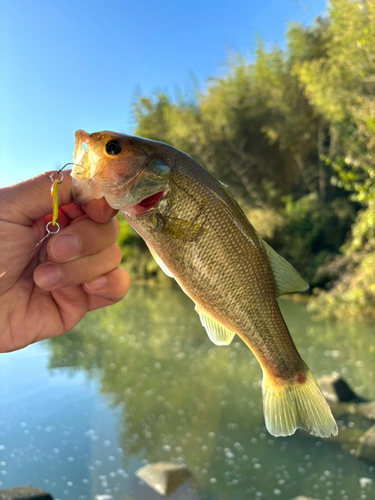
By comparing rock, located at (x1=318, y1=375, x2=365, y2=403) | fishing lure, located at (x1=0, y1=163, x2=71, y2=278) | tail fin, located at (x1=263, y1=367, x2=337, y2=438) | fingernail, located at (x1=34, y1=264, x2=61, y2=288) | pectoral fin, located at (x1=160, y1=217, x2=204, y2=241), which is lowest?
rock, located at (x1=318, y1=375, x2=365, y2=403)

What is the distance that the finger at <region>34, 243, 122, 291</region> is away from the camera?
1.57 meters

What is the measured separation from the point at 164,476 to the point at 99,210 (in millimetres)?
4090

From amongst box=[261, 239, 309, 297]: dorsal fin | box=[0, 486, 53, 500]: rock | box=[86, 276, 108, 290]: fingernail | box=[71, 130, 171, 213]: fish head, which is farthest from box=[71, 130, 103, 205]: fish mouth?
box=[0, 486, 53, 500]: rock

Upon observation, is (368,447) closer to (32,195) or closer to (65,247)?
(65,247)

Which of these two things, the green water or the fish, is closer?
the fish

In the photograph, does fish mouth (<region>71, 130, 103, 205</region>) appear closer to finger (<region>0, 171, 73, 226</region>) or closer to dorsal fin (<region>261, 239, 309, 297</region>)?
finger (<region>0, 171, 73, 226</region>)

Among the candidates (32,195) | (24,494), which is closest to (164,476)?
(24,494)

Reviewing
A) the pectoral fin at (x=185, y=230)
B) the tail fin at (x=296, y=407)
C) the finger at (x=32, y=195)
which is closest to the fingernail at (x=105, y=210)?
the finger at (x=32, y=195)

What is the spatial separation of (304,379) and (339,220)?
55.0 feet

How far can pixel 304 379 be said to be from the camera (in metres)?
1.36

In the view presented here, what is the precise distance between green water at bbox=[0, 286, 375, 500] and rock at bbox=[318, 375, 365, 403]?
16.6 inches

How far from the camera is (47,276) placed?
1.57 metres

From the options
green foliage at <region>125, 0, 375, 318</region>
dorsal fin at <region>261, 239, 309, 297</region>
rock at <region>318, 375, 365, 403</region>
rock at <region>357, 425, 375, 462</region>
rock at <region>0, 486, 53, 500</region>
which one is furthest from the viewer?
green foliage at <region>125, 0, 375, 318</region>

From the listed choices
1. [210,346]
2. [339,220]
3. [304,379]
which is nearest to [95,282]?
[304,379]
